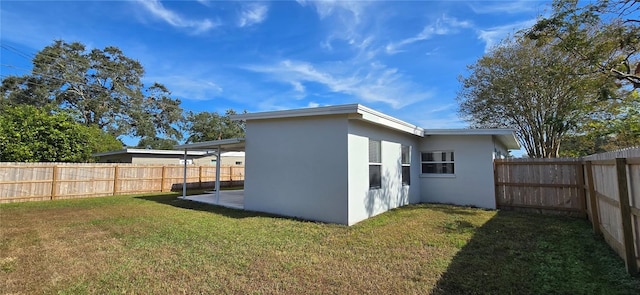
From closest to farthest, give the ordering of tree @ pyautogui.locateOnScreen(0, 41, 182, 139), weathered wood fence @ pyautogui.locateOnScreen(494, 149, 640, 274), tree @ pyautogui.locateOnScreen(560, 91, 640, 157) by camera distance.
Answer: weathered wood fence @ pyautogui.locateOnScreen(494, 149, 640, 274) → tree @ pyautogui.locateOnScreen(560, 91, 640, 157) → tree @ pyautogui.locateOnScreen(0, 41, 182, 139)

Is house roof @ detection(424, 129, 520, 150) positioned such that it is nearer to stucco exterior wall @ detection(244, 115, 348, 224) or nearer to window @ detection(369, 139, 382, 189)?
window @ detection(369, 139, 382, 189)

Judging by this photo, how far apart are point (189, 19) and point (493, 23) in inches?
454

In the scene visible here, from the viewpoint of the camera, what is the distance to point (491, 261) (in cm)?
445

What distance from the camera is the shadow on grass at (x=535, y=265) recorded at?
3496mm

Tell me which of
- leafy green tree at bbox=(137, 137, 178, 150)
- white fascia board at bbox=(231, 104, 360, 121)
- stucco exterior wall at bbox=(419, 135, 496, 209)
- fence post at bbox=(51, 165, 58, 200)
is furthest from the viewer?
leafy green tree at bbox=(137, 137, 178, 150)

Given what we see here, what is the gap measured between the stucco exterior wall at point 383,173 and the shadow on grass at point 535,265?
2583 mm

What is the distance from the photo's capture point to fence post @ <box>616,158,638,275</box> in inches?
145

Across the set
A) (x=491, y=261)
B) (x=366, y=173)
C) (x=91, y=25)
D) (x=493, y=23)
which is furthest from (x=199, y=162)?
(x=491, y=261)

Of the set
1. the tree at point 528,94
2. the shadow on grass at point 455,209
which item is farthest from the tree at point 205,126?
the shadow on grass at point 455,209

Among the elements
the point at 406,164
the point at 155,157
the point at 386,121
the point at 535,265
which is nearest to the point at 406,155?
the point at 406,164

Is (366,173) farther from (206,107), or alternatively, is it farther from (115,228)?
(206,107)

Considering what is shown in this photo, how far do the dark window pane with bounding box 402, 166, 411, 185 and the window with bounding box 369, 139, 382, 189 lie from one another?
1.75 meters

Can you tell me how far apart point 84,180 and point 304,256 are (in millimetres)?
12958

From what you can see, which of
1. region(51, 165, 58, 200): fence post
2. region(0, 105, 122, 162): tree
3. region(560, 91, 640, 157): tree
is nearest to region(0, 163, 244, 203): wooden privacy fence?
region(51, 165, 58, 200): fence post
